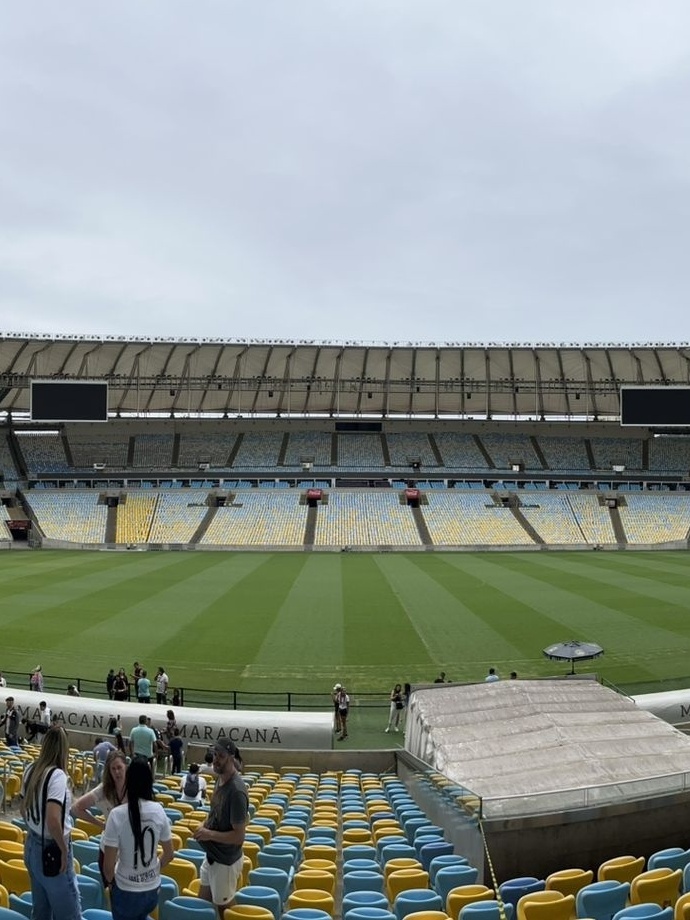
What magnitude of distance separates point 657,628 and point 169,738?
706 inches

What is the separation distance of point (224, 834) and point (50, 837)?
42.1 inches

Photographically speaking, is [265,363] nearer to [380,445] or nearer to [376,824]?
[380,445]

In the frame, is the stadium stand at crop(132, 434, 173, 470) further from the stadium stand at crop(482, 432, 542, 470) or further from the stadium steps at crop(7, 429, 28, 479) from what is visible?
the stadium stand at crop(482, 432, 542, 470)

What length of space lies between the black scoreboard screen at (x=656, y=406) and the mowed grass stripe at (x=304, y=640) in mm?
36566

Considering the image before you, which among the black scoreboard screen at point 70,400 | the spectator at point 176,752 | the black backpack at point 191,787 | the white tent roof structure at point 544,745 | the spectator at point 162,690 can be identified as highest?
the black scoreboard screen at point 70,400

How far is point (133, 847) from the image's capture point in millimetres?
4512

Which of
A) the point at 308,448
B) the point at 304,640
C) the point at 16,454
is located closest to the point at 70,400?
the point at 16,454

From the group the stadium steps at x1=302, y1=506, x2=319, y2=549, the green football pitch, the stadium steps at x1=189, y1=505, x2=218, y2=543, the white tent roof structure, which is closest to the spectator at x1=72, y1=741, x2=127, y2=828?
the white tent roof structure

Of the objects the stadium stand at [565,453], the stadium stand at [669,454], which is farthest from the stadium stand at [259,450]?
the stadium stand at [669,454]

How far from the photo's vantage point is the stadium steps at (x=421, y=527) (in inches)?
2411

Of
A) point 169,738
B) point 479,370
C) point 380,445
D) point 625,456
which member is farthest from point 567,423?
point 169,738

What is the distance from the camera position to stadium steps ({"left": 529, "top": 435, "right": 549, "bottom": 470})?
250 feet

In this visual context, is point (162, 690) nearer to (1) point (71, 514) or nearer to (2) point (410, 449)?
(1) point (71, 514)

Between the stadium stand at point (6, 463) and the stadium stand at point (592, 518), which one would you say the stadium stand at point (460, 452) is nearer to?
the stadium stand at point (592, 518)
